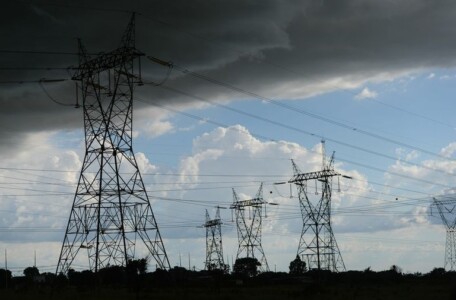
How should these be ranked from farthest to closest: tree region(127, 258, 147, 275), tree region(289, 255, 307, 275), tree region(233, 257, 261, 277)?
tree region(289, 255, 307, 275), tree region(233, 257, 261, 277), tree region(127, 258, 147, 275)

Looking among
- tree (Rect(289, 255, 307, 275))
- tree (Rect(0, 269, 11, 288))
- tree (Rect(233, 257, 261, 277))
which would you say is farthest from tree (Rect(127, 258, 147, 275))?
tree (Rect(289, 255, 307, 275))

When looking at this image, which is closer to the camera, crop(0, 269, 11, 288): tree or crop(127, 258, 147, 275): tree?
crop(127, 258, 147, 275): tree

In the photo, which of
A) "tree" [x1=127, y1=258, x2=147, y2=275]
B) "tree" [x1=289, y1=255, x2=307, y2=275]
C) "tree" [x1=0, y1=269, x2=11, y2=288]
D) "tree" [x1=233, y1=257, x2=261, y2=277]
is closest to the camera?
"tree" [x1=127, y1=258, x2=147, y2=275]

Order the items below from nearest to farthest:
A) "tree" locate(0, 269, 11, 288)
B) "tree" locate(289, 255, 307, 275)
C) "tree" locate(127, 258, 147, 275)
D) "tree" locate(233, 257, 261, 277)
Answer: "tree" locate(127, 258, 147, 275), "tree" locate(0, 269, 11, 288), "tree" locate(233, 257, 261, 277), "tree" locate(289, 255, 307, 275)

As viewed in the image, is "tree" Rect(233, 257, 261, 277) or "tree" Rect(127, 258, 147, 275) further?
"tree" Rect(233, 257, 261, 277)

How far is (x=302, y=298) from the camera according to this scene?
207 ft

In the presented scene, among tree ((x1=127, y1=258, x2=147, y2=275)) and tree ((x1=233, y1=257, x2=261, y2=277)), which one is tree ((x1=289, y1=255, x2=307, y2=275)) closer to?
tree ((x1=233, y1=257, x2=261, y2=277))

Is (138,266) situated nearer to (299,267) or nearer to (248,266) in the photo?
(248,266)

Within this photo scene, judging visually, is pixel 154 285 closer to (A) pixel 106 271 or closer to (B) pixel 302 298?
(A) pixel 106 271

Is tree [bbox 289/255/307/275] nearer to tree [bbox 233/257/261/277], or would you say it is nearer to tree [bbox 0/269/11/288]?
tree [bbox 233/257/261/277]

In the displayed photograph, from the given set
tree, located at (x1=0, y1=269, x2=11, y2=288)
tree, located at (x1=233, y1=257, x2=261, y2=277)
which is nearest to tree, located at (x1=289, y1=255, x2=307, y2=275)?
tree, located at (x1=233, y1=257, x2=261, y2=277)

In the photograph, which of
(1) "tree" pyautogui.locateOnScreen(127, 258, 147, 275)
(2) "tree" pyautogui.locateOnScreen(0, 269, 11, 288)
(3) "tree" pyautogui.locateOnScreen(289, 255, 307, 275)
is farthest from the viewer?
(3) "tree" pyautogui.locateOnScreen(289, 255, 307, 275)

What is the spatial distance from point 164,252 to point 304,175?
4970 cm

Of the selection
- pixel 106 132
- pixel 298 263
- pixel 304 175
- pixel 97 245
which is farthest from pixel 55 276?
pixel 298 263
